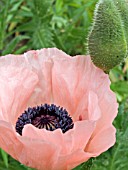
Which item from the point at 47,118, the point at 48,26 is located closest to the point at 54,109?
the point at 47,118

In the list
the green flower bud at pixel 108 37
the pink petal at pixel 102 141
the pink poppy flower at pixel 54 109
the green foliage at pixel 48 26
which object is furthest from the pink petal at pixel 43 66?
the green foliage at pixel 48 26

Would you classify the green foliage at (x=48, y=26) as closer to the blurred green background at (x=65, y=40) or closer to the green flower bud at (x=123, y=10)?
the blurred green background at (x=65, y=40)

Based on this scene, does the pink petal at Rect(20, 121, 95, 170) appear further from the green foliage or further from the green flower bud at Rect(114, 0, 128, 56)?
the green foliage

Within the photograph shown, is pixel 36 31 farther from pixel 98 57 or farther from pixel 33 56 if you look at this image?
pixel 98 57

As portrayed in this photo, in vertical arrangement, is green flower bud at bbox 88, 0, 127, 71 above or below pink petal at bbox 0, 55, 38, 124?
above

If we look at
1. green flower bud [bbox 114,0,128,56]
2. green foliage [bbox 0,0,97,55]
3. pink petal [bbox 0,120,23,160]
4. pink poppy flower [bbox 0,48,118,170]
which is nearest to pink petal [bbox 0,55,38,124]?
pink poppy flower [bbox 0,48,118,170]

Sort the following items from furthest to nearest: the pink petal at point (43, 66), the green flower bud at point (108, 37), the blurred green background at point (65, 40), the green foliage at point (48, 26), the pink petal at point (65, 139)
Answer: the green foliage at point (48, 26)
the blurred green background at point (65, 40)
the pink petal at point (43, 66)
the green flower bud at point (108, 37)
the pink petal at point (65, 139)

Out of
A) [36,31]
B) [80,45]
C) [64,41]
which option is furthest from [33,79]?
[80,45]
